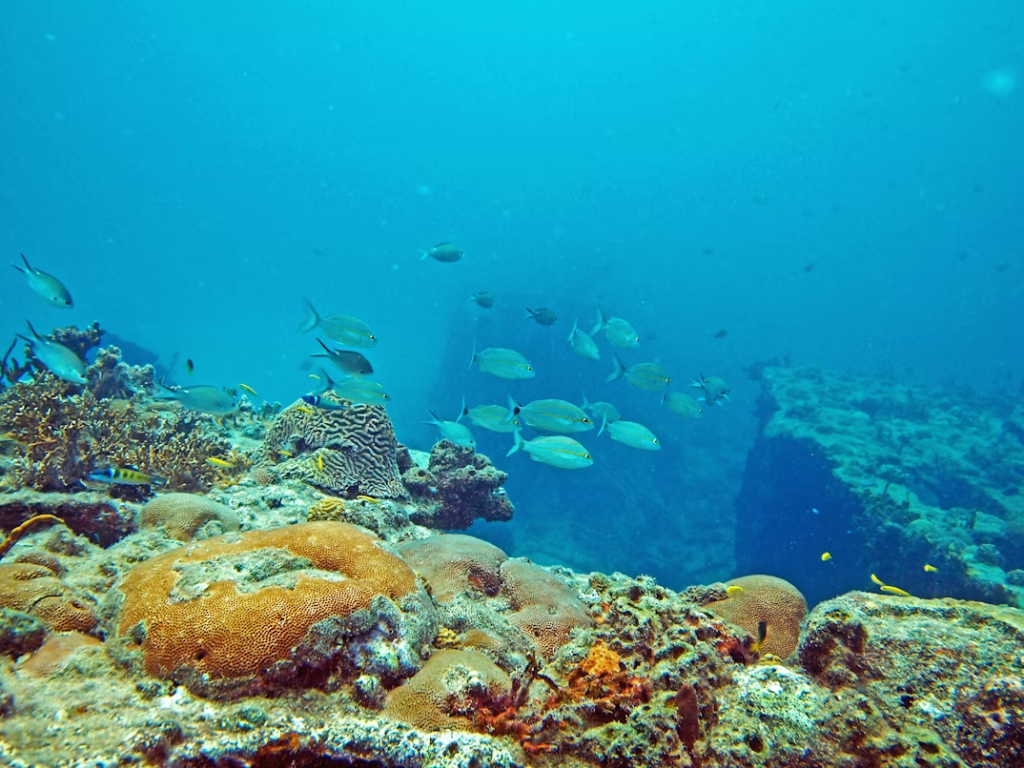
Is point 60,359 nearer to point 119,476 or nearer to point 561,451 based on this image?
point 119,476

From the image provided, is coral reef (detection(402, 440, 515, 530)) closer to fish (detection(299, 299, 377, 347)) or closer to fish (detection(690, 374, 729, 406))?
fish (detection(299, 299, 377, 347))

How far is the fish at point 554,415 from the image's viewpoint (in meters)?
7.51

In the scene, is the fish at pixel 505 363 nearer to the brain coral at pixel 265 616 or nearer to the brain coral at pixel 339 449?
the brain coral at pixel 339 449

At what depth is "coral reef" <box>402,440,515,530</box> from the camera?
8477mm

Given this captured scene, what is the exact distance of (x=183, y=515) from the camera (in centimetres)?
492

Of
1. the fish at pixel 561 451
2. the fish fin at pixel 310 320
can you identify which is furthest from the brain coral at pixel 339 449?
the fish at pixel 561 451

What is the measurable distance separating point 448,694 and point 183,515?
12.0 ft

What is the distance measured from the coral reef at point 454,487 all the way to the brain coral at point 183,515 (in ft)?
11.4

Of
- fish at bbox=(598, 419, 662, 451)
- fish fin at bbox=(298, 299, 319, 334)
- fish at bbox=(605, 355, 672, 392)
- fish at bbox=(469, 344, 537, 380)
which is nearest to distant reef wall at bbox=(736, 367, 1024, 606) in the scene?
fish at bbox=(605, 355, 672, 392)

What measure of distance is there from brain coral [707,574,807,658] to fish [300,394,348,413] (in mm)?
5631

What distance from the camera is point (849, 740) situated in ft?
7.48

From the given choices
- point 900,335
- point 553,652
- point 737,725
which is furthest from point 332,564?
point 900,335

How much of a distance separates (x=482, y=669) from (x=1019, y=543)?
20581 millimetres

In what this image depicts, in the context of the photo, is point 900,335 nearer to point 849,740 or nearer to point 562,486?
point 562,486
